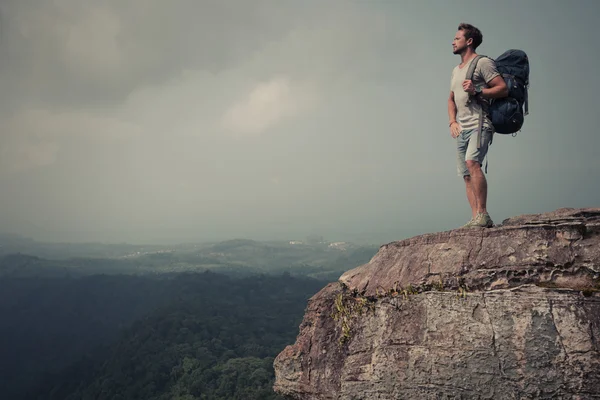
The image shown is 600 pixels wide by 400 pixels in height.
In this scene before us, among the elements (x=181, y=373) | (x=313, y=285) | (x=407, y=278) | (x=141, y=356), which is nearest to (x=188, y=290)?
(x=313, y=285)

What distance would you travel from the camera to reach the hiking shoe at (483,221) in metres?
8.30

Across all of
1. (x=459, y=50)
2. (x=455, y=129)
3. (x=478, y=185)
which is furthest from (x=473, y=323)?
(x=459, y=50)

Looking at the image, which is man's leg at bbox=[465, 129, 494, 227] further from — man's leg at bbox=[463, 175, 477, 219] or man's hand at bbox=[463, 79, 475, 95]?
man's hand at bbox=[463, 79, 475, 95]

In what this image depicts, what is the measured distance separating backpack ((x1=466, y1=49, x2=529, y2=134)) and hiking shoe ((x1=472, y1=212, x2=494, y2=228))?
6.79 feet

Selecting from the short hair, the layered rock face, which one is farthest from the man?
the layered rock face

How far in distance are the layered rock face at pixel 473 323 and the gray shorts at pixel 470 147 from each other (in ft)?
5.86

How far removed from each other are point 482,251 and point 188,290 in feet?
458

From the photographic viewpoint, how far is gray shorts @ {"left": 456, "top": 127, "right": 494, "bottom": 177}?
858 cm

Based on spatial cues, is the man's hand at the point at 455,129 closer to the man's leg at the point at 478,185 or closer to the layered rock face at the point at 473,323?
the man's leg at the point at 478,185

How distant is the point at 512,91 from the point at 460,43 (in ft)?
5.42

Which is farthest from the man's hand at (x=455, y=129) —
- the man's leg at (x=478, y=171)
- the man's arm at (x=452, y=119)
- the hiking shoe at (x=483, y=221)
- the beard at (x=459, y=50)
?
the hiking shoe at (x=483, y=221)

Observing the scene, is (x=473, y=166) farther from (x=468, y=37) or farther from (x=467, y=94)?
(x=468, y=37)

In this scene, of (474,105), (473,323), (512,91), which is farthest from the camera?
(474,105)

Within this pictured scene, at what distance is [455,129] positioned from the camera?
9172 mm
